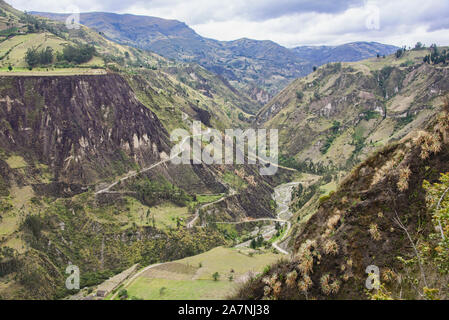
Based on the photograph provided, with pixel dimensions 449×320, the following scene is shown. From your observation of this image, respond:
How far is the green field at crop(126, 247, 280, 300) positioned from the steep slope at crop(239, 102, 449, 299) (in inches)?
1029

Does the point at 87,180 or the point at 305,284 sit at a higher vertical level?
the point at 305,284

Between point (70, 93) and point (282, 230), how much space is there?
7276 cm

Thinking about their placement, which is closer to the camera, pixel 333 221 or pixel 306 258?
pixel 306 258

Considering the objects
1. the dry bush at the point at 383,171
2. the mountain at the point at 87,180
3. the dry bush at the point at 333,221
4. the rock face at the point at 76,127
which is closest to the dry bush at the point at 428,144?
the dry bush at the point at 383,171

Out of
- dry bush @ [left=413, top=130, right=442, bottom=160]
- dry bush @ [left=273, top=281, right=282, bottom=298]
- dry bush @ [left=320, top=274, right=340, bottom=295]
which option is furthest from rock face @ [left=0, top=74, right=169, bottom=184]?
dry bush @ [left=413, top=130, right=442, bottom=160]

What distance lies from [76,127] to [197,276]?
58.7 meters

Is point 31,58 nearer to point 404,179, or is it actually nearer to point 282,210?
point 282,210

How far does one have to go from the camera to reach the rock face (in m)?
87.2

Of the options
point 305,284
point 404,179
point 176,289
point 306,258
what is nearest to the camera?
point 305,284

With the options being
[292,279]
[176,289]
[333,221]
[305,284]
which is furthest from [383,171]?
[176,289]

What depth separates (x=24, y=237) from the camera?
67375 millimetres

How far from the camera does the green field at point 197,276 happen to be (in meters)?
52.6

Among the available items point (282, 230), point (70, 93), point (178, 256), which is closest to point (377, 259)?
point (178, 256)

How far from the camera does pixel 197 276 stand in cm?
5944
